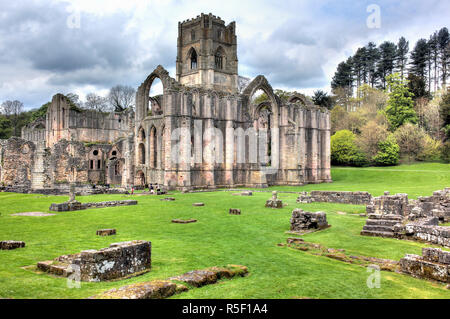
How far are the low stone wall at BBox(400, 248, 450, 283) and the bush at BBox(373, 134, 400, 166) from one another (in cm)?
4472

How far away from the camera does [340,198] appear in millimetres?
22125

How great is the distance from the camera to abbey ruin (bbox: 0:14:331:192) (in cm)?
3344

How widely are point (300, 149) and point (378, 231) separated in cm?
3016

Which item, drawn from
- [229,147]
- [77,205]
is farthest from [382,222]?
[229,147]

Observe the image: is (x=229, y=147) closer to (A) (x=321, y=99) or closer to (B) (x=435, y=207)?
(B) (x=435, y=207)

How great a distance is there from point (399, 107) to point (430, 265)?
2058 inches

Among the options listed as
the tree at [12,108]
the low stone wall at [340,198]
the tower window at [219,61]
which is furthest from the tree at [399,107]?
the tree at [12,108]

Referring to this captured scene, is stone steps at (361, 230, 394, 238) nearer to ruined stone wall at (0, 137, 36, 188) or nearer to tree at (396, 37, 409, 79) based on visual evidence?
ruined stone wall at (0, 137, 36, 188)

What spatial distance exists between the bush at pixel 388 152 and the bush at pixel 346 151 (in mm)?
2757

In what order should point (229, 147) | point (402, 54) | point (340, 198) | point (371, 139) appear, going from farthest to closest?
point (402, 54)
point (371, 139)
point (229, 147)
point (340, 198)

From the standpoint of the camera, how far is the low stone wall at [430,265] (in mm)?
7113

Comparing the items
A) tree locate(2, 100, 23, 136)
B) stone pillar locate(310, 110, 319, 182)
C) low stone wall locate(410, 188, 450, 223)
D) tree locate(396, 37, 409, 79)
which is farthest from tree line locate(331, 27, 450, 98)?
tree locate(2, 100, 23, 136)

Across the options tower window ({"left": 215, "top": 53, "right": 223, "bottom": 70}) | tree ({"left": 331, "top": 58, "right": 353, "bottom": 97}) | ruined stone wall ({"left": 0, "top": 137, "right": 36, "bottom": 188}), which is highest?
tree ({"left": 331, "top": 58, "right": 353, "bottom": 97})
